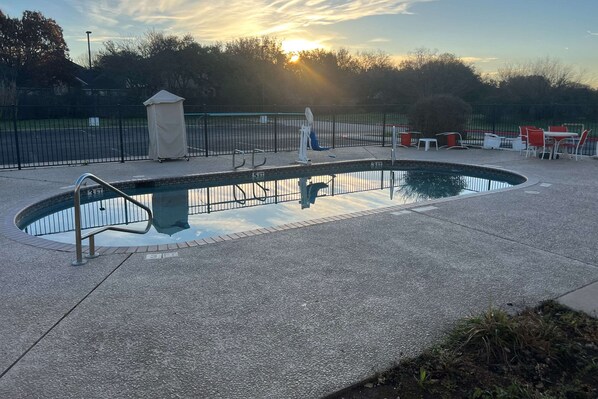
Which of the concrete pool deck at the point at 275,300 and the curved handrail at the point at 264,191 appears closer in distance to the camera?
the concrete pool deck at the point at 275,300

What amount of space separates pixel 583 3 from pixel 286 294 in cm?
1745

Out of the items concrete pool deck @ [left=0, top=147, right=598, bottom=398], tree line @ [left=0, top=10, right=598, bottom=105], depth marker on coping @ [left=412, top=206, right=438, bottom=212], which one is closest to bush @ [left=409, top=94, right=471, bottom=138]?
depth marker on coping @ [left=412, top=206, right=438, bottom=212]

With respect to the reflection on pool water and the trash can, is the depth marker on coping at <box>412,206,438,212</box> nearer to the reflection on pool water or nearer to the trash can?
the reflection on pool water

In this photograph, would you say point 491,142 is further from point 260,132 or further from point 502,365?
point 502,365

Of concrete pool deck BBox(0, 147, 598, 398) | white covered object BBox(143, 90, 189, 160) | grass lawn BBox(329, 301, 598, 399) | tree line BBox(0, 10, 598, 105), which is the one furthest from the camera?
tree line BBox(0, 10, 598, 105)

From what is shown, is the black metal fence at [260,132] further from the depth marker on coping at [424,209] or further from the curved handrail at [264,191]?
the depth marker on coping at [424,209]

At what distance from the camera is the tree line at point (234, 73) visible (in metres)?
32.4

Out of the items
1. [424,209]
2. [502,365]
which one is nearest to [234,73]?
[424,209]

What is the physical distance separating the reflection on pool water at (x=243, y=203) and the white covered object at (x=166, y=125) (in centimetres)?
250

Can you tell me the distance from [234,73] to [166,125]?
2587cm

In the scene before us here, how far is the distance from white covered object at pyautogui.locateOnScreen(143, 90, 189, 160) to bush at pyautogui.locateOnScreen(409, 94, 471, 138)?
8613 millimetres

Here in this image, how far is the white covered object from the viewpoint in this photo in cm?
1138

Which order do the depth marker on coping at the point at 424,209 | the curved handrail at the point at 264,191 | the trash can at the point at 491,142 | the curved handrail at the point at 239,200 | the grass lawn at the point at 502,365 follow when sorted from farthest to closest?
1. the trash can at the point at 491,142
2. the curved handrail at the point at 264,191
3. the curved handrail at the point at 239,200
4. the depth marker on coping at the point at 424,209
5. the grass lawn at the point at 502,365

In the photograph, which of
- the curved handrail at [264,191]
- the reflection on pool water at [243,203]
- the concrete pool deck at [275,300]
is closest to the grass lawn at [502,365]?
the concrete pool deck at [275,300]
